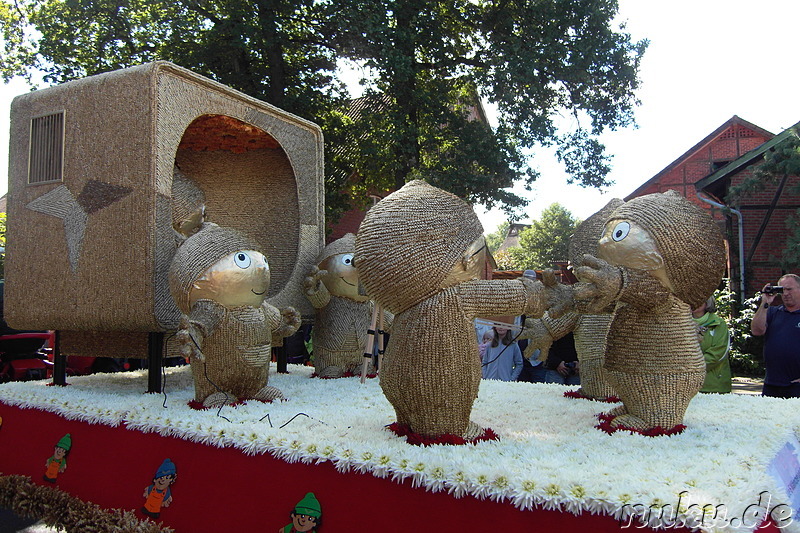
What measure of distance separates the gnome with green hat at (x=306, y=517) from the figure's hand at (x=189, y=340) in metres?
1.05

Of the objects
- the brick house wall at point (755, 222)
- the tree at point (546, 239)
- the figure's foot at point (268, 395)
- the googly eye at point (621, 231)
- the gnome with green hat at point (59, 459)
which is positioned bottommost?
the gnome with green hat at point (59, 459)

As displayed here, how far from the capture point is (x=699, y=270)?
2307mm

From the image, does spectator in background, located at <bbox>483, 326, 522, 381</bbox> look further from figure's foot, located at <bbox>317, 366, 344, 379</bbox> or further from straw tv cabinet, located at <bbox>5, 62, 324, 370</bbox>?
straw tv cabinet, located at <bbox>5, 62, 324, 370</bbox>

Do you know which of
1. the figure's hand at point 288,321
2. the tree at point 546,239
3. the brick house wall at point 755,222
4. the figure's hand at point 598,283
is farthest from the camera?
the tree at point 546,239

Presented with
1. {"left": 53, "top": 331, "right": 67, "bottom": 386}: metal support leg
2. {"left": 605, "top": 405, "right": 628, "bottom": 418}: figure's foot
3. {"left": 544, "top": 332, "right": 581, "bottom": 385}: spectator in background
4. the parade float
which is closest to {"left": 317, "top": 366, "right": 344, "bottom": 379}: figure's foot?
the parade float

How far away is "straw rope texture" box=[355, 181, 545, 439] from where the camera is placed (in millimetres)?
2053

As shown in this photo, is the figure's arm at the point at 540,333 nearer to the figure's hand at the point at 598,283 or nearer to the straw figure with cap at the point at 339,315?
the figure's hand at the point at 598,283

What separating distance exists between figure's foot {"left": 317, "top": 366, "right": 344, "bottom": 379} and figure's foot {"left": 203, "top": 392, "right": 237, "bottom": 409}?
42.2 inches

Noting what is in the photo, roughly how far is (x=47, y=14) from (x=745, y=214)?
11566 millimetres

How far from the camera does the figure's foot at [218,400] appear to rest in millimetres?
2912

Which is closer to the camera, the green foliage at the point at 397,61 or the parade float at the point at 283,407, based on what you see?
the parade float at the point at 283,407

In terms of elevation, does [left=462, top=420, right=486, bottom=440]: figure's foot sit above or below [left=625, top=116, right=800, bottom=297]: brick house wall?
below

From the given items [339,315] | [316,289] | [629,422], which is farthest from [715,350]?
[316,289]

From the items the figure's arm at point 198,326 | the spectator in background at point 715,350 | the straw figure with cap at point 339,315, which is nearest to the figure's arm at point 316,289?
the straw figure with cap at point 339,315
